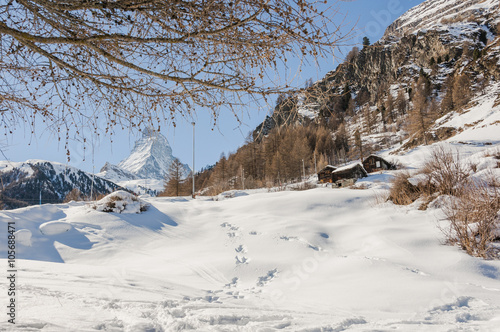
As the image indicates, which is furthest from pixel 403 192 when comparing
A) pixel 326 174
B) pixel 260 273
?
pixel 326 174

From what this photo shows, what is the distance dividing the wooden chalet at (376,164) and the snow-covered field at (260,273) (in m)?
33.1

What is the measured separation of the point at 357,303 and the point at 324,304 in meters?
0.42

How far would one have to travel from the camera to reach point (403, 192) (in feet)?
29.2

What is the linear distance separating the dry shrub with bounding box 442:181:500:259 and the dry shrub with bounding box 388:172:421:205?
275cm

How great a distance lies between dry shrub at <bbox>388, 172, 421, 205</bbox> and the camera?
28.6ft

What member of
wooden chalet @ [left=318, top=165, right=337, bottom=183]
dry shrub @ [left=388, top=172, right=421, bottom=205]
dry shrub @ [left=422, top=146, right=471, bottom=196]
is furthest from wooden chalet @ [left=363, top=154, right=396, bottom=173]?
dry shrub @ [left=422, top=146, right=471, bottom=196]

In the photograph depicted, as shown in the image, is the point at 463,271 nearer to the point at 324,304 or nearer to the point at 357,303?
the point at 357,303

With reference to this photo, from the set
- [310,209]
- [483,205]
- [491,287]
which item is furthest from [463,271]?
[310,209]

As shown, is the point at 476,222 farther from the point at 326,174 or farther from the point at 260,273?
the point at 326,174

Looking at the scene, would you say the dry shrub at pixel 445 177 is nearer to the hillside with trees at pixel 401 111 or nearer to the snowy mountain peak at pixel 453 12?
the hillside with trees at pixel 401 111

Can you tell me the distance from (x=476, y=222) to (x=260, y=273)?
4.61 meters

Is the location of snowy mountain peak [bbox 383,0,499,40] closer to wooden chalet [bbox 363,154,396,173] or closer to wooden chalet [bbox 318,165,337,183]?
wooden chalet [bbox 363,154,396,173]

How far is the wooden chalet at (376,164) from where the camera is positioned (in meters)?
39.6

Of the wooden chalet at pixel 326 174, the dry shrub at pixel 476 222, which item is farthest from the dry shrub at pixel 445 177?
the wooden chalet at pixel 326 174
